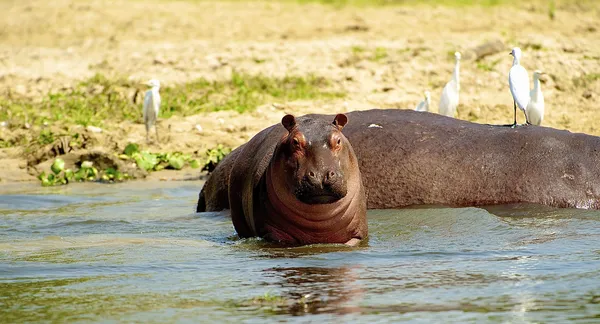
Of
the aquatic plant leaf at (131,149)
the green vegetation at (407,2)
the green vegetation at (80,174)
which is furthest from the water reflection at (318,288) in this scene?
the green vegetation at (407,2)

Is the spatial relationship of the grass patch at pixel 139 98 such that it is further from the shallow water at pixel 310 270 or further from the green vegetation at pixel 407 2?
the green vegetation at pixel 407 2

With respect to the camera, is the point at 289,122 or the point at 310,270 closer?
the point at 310,270

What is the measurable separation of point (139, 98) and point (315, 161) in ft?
26.7

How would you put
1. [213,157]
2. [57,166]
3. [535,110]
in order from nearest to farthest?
[57,166] → [213,157] → [535,110]

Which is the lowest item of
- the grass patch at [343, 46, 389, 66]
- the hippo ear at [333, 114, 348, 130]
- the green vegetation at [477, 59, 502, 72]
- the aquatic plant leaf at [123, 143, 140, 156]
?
the aquatic plant leaf at [123, 143, 140, 156]

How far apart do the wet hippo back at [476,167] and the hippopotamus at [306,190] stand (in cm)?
114

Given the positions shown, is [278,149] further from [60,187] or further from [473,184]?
[60,187]

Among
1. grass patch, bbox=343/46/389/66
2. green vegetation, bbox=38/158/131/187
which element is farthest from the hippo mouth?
grass patch, bbox=343/46/389/66

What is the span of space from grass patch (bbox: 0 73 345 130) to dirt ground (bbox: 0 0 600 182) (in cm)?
23

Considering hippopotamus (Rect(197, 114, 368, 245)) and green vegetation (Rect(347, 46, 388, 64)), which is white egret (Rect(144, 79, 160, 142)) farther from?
hippopotamus (Rect(197, 114, 368, 245))

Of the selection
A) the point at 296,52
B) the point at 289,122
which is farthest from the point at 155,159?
the point at 289,122

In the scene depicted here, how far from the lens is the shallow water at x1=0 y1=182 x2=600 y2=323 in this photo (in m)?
5.19

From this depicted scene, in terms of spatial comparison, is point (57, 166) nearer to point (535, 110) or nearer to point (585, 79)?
point (535, 110)

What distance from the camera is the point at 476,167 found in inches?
330
